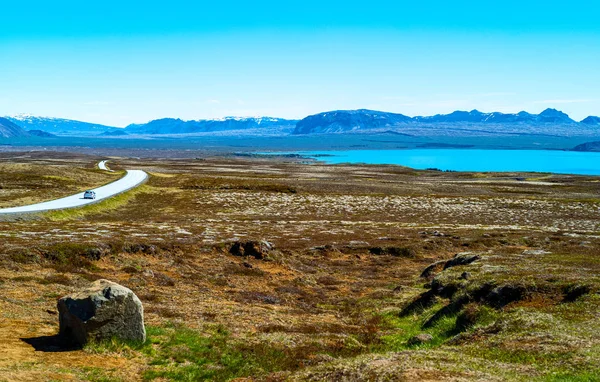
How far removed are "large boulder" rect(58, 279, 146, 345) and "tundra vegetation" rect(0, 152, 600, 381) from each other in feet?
1.48

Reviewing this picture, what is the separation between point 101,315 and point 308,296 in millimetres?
14531

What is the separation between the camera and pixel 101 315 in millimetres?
16047

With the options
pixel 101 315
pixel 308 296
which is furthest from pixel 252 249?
pixel 101 315

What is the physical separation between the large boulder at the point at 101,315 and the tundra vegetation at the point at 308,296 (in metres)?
0.45

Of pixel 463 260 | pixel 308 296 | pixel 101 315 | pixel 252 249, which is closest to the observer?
pixel 101 315

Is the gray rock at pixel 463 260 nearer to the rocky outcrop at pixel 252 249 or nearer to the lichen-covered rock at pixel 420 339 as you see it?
the rocky outcrop at pixel 252 249

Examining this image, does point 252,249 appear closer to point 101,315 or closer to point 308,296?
point 308,296

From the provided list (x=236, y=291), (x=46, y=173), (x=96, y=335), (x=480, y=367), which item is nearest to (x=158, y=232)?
(x=236, y=291)

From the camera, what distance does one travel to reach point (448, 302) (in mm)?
23312

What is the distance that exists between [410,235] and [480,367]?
124ft

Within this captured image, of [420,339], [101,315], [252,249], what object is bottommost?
[252,249]

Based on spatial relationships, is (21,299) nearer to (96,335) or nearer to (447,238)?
(96,335)

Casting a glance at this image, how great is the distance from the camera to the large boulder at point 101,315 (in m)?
16.0

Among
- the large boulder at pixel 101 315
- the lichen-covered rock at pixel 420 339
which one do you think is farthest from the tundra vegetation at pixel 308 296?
the large boulder at pixel 101 315
